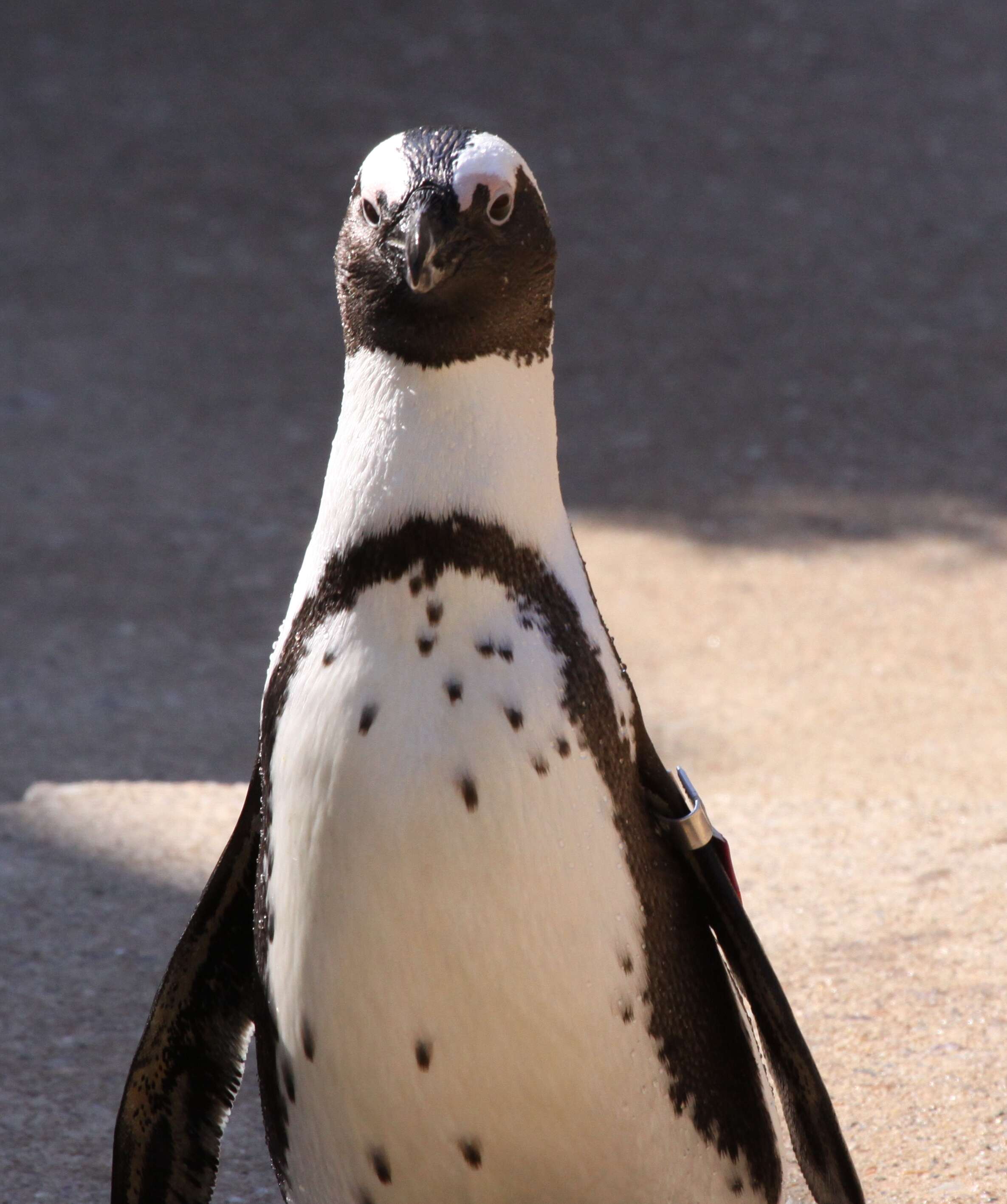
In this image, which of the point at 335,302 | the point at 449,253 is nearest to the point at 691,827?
the point at 449,253

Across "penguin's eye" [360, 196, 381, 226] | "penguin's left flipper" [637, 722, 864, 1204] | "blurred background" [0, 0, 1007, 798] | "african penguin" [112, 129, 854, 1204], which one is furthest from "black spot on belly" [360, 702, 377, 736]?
"blurred background" [0, 0, 1007, 798]

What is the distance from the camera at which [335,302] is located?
20.3ft

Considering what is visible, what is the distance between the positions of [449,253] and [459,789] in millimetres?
419

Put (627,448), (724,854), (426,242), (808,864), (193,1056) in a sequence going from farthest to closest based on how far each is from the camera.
Result: (627,448) < (808,864) < (193,1056) < (724,854) < (426,242)

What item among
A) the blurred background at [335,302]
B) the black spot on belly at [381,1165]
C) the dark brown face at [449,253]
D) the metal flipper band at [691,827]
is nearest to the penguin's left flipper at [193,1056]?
the black spot on belly at [381,1165]

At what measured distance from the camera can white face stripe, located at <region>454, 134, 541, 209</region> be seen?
1408 millimetres

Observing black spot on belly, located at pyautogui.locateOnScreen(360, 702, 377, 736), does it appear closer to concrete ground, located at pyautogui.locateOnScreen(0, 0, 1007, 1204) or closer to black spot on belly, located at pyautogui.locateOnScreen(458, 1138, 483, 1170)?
black spot on belly, located at pyautogui.locateOnScreen(458, 1138, 483, 1170)

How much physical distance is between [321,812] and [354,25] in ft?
23.1

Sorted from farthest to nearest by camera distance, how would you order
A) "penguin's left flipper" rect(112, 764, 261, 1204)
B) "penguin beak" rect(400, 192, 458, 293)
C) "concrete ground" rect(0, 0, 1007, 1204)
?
"concrete ground" rect(0, 0, 1007, 1204) < "penguin's left flipper" rect(112, 764, 261, 1204) < "penguin beak" rect(400, 192, 458, 293)

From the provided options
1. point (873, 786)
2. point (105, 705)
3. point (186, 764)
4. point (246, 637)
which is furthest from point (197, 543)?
point (873, 786)

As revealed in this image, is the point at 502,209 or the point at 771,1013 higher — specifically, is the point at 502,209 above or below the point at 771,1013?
above

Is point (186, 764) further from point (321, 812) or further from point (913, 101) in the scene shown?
point (913, 101)

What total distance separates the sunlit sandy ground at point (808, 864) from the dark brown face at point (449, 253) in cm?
107

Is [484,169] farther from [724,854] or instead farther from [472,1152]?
[472,1152]
